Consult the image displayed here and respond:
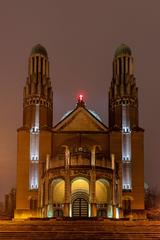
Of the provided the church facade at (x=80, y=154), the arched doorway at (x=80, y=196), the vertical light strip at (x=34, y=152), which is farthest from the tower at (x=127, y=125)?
the vertical light strip at (x=34, y=152)

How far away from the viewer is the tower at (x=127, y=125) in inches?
2945

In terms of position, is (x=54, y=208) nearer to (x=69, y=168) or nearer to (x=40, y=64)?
(x=69, y=168)

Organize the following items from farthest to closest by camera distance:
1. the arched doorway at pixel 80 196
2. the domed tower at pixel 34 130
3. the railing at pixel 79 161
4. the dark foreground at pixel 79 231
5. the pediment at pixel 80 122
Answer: the pediment at pixel 80 122 < the domed tower at pixel 34 130 < the arched doorway at pixel 80 196 < the railing at pixel 79 161 < the dark foreground at pixel 79 231

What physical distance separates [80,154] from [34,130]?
10.4m

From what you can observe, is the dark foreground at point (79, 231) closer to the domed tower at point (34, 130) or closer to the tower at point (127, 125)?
the domed tower at point (34, 130)

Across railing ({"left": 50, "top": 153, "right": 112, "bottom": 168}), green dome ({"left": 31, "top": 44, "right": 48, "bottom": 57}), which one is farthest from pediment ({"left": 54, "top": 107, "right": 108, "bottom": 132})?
green dome ({"left": 31, "top": 44, "right": 48, "bottom": 57})

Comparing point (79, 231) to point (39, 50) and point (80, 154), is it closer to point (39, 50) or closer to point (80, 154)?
point (80, 154)

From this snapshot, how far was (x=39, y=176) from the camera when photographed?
244 ft

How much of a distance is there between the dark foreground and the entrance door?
20.1m

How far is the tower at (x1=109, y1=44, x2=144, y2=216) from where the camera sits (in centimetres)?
7481

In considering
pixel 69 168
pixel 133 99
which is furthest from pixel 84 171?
pixel 133 99

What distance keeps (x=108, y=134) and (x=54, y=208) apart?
541 inches

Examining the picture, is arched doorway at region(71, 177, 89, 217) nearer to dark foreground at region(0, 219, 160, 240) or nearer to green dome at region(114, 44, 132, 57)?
green dome at region(114, 44, 132, 57)

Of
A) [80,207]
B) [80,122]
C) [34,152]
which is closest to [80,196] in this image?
[80,207]
